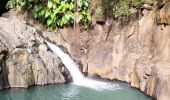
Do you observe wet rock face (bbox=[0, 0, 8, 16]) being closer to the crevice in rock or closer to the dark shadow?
the dark shadow

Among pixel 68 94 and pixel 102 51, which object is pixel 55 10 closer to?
pixel 102 51

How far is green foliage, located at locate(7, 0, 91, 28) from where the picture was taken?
658 inches

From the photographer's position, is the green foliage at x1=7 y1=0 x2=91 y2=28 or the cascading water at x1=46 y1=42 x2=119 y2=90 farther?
the green foliage at x1=7 y1=0 x2=91 y2=28

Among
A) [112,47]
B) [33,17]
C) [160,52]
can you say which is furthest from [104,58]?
[33,17]

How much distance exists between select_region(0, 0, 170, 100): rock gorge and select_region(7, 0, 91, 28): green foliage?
40 centimetres

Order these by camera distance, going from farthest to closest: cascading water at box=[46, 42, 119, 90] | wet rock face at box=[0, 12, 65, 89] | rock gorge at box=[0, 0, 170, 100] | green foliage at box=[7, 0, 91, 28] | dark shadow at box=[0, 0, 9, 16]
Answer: dark shadow at box=[0, 0, 9, 16] < green foliage at box=[7, 0, 91, 28] < cascading water at box=[46, 42, 119, 90] < wet rock face at box=[0, 12, 65, 89] < rock gorge at box=[0, 0, 170, 100]

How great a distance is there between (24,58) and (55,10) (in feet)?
12.0

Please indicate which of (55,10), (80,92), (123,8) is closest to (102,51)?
(123,8)

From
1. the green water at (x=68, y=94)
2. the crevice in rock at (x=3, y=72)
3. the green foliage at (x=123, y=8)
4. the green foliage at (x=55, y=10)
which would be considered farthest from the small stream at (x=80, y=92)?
the green foliage at (x=123, y=8)

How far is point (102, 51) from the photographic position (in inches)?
621

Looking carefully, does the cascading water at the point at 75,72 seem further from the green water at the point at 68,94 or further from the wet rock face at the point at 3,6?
the wet rock face at the point at 3,6

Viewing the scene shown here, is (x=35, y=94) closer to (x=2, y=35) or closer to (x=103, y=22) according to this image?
(x=2, y=35)

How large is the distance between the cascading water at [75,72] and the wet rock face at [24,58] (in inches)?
26.4

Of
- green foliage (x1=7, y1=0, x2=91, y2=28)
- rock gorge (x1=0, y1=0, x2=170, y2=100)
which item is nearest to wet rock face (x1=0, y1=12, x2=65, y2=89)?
rock gorge (x1=0, y1=0, x2=170, y2=100)
